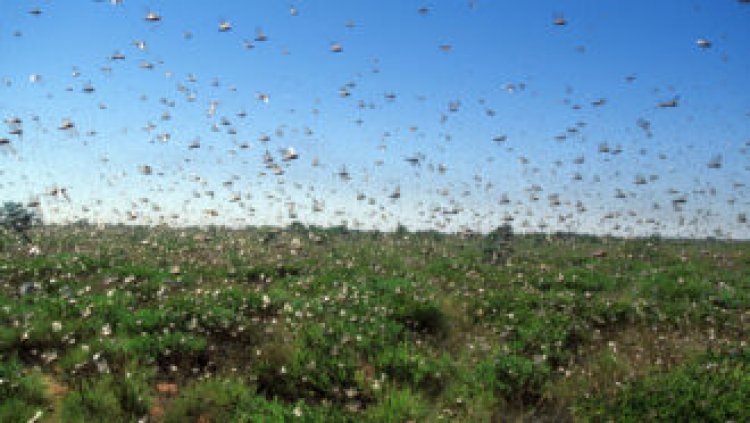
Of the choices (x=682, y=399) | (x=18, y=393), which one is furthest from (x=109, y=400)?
(x=682, y=399)

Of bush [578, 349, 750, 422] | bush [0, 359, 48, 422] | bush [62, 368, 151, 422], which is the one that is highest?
bush [0, 359, 48, 422]

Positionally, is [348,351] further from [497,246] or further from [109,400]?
[497,246]

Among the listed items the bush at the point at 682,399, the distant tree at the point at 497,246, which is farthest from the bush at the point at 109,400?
the distant tree at the point at 497,246

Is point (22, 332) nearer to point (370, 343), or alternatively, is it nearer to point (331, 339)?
point (331, 339)

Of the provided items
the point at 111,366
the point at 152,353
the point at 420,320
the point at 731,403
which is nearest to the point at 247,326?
the point at 152,353

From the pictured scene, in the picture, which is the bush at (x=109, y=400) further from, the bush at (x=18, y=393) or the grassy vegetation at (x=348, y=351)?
the bush at (x=18, y=393)

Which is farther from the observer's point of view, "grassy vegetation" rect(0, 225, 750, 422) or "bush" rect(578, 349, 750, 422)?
"grassy vegetation" rect(0, 225, 750, 422)

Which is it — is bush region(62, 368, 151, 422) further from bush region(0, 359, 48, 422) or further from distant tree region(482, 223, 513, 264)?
distant tree region(482, 223, 513, 264)

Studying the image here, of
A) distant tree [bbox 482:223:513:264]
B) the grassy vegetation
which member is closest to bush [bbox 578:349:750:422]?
the grassy vegetation

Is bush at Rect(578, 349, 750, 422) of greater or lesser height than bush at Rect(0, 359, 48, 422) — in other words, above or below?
below
